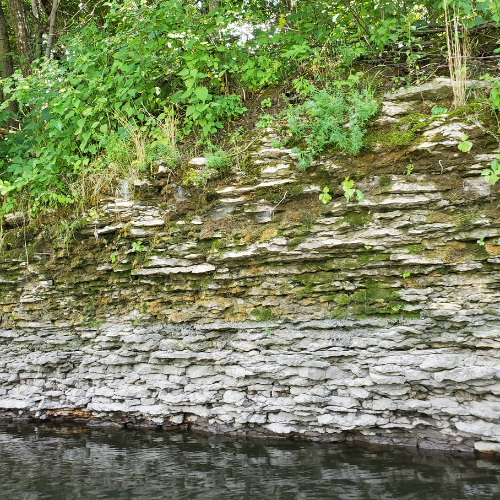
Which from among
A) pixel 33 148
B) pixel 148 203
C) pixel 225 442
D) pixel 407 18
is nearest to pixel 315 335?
pixel 225 442

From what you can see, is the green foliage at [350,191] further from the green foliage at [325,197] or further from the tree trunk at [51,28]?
the tree trunk at [51,28]

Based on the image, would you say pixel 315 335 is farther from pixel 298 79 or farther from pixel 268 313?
pixel 298 79

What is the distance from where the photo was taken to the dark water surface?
3354 mm

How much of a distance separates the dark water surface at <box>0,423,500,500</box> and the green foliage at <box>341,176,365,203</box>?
2381mm

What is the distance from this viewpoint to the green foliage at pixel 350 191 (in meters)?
4.01

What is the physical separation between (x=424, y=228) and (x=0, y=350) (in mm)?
5470

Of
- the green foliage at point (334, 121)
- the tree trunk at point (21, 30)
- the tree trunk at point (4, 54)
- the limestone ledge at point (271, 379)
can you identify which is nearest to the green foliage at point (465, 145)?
the green foliage at point (334, 121)

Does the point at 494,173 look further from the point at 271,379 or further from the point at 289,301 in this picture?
the point at 271,379

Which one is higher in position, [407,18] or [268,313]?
[407,18]

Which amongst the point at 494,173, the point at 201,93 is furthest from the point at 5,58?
the point at 494,173

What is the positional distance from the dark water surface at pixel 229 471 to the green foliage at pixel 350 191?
93.7 inches

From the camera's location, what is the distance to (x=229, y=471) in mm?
3807

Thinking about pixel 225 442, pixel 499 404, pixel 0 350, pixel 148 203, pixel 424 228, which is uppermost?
pixel 148 203

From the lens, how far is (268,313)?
4.57m
